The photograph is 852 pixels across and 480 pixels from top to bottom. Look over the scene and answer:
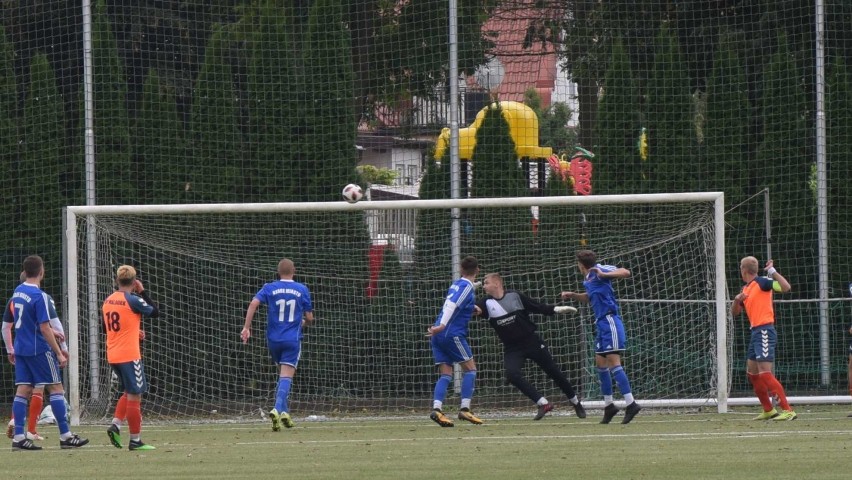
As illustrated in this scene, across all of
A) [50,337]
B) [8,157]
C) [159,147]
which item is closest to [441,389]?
[50,337]

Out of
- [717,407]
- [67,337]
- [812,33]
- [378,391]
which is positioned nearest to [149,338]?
[67,337]

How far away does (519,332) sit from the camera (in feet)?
48.4

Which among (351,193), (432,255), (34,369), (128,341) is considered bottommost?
(34,369)

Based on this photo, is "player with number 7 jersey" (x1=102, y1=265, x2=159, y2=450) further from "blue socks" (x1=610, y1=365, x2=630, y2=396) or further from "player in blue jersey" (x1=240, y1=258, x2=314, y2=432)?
Result: "blue socks" (x1=610, y1=365, x2=630, y2=396)

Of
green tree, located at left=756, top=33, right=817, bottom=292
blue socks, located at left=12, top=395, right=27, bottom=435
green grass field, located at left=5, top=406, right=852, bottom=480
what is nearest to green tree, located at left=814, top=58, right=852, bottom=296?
green tree, located at left=756, top=33, right=817, bottom=292

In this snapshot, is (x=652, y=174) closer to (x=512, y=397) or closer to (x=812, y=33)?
(x=812, y=33)

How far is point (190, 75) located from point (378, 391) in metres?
5.88

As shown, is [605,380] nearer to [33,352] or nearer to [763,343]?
[763,343]

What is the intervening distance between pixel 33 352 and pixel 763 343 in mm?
7606

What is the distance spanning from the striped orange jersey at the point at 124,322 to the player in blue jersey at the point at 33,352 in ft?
1.93

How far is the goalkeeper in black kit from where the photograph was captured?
14.7 m

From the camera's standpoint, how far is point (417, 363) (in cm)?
1711

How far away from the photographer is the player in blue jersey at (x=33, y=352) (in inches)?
465

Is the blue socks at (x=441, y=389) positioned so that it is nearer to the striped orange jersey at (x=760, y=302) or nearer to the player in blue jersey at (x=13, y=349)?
the striped orange jersey at (x=760, y=302)
